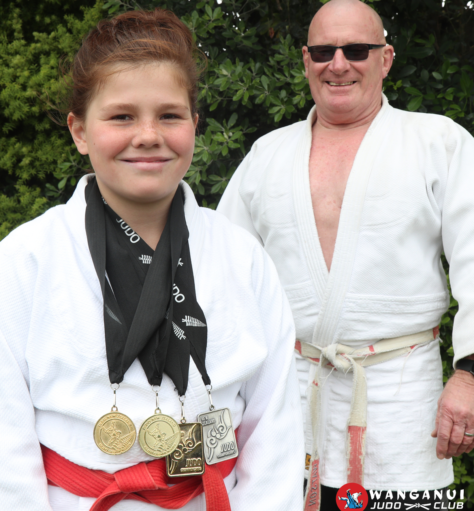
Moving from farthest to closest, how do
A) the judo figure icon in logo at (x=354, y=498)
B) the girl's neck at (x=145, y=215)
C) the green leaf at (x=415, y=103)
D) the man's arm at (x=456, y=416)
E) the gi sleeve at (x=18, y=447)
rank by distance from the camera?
the green leaf at (x=415, y=103), the judo figure icon in logo at (x=354, y=498), the man's arm at (x=456, y=416), the girl's neck at (x=145, y=215), the gi sleeve at (x=18, y=447)

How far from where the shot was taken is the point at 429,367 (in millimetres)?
2359

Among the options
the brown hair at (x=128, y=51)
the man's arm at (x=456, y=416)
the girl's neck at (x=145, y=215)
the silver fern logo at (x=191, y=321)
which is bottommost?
the man's arm at (x=456, y=416)

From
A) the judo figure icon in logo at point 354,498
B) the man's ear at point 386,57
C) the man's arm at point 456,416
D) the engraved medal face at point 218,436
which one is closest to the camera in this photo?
the engraved medal face at point 218,436

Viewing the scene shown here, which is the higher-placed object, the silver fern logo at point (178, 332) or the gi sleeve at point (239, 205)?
the gi sleeve at point (239, 205)

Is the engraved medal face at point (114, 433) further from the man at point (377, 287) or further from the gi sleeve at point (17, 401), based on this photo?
the man at point (377, 287)

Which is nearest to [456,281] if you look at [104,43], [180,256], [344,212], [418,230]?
[418,230]

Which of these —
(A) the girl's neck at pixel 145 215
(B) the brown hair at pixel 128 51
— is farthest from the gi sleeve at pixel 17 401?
(B) the brown hair at pixel 128 51

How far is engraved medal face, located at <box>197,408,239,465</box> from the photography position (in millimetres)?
1429

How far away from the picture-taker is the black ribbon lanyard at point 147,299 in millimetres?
1386

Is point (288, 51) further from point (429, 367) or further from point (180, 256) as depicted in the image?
point (180, 256)

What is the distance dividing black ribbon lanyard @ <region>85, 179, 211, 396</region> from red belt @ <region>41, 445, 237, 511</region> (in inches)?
8.1

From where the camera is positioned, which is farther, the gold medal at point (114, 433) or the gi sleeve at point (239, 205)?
the gi sleeve at point (239, 205)

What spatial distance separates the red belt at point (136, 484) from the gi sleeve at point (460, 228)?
3.84 ft

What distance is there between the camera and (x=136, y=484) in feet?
4.43
